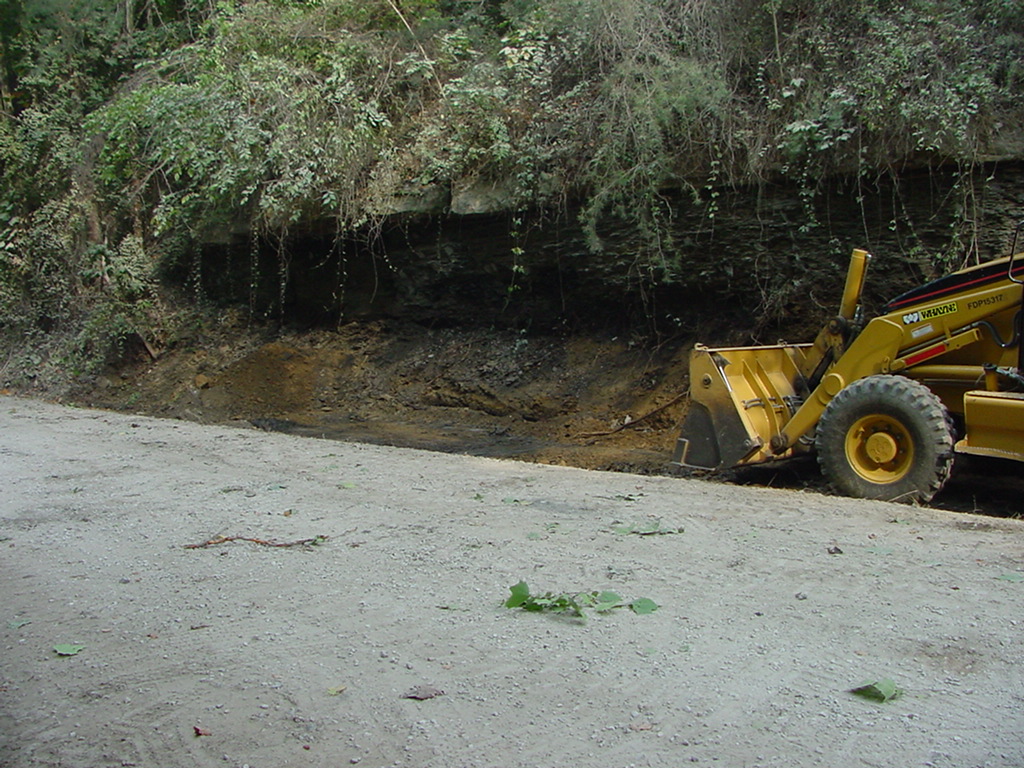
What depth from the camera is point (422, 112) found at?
46.3 feet

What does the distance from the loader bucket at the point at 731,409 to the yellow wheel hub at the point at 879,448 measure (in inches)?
26.3

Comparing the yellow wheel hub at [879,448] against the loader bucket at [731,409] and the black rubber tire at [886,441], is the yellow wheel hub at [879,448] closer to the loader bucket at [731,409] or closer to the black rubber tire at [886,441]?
the black rubber tire at [886,441]

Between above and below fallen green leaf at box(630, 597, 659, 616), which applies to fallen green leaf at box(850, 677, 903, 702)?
above

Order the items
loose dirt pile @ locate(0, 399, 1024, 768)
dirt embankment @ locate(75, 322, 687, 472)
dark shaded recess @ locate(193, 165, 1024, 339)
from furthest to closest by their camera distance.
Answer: dirt embankment @ locate(75, 322, 687, 472) < dark shaded recess @ locate(193, 165, 1024, 339) < loose dirt pile @ locate(0, 399, 1024, 768)

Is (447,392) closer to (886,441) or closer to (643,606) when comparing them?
(886,441)

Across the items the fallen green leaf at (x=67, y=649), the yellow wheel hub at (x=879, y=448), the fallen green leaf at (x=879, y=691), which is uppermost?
the yellow wheel hub at (x=879, y=448)

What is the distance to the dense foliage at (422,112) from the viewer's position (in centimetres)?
1001

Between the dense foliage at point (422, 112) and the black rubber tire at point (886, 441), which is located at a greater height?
the dense foliage at point (422, 112)

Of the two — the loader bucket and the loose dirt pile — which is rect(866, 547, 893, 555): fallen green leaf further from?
the loader bucket

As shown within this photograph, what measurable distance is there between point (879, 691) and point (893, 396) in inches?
171

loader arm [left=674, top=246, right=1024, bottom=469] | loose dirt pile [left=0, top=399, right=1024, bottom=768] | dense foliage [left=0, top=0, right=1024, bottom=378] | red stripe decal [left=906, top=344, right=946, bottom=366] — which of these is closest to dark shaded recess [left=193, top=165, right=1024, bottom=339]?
dense foliage [left=0, top=0, right=1024, bottom=378]

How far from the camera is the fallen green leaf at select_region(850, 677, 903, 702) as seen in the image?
336 cm

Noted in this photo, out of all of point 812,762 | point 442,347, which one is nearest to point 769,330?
point 442,347

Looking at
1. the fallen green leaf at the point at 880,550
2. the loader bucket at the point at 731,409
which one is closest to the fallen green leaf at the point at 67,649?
the fallen green leaf at the point at 880,550
